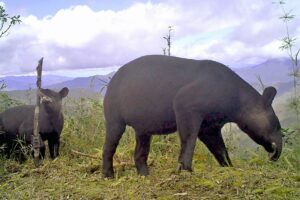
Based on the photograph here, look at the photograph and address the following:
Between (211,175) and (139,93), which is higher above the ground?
(139,93)

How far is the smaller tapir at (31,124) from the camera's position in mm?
9523

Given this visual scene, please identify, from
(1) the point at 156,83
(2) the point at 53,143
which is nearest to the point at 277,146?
(1) the point at 156,83

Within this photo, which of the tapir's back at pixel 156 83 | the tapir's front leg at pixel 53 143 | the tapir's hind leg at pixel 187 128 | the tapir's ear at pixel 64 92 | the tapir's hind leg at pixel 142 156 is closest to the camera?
the tapir's hind leg at pixel 187 128

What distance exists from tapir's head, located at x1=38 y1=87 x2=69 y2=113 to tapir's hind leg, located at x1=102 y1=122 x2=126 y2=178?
319 cm

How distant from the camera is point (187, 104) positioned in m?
5.79

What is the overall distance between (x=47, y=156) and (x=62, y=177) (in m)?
2.93

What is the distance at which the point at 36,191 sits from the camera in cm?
614

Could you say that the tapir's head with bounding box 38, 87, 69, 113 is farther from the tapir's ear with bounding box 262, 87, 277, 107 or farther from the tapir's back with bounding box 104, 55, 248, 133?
the tapir's ear with bounding box 262, 87, 277, 107

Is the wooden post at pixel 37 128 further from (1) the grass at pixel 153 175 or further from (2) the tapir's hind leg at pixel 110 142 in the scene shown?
(2) the tapir's hind leg at pixel 110 142

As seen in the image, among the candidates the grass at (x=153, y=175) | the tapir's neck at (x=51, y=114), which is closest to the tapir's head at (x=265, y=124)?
the grass at (x=153, y=175)

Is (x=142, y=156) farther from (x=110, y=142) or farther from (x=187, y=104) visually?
(x=187, y=104)

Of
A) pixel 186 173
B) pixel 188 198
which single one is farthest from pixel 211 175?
pixel 188 198

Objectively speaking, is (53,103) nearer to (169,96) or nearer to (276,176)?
(169,96)

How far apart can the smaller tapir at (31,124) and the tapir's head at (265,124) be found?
Result: 14.2 ft
